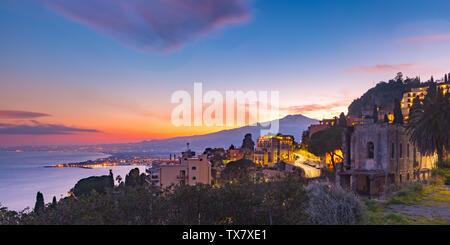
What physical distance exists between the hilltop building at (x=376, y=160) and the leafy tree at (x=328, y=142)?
48.9 ft

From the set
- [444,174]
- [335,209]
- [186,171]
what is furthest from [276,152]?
[335,209]

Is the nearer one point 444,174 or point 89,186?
point 444,174

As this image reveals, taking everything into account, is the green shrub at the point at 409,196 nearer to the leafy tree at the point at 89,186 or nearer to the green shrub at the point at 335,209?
the green shrub at the point at 335,209

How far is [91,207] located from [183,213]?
2.28m

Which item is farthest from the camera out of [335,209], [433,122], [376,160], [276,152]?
[276,152]

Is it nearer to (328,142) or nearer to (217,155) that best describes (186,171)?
(328,142)

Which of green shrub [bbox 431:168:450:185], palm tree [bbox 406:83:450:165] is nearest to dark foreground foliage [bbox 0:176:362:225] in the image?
palm tree [bbox 406:83:450:165]

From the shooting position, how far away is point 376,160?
23.8m

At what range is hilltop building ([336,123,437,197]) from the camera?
23109mm

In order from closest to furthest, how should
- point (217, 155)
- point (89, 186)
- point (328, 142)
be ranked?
point (89, 186), point (328, 142), point (217, 155)

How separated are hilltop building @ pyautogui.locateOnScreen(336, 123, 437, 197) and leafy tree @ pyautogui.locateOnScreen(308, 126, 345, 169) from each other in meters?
14.9

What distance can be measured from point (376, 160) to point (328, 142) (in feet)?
60.8
